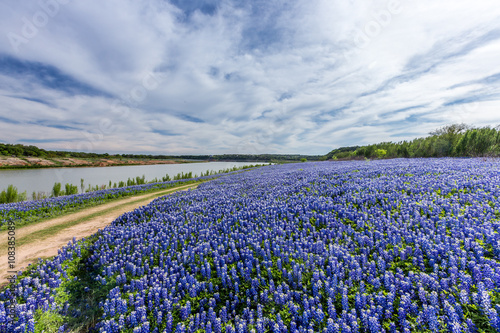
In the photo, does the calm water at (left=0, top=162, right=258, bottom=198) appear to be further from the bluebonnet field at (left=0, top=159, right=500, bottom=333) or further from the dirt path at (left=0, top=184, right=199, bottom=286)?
the bluebonnet field at (left=0, top=159, right=500, bottom=333)

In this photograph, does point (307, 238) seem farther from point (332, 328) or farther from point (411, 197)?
point (411, 197)

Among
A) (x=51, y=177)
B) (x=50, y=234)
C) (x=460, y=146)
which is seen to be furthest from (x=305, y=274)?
(x=51, y=177)

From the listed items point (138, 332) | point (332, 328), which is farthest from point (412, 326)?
point (138, 332)

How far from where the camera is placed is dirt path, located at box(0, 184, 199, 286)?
7.48m

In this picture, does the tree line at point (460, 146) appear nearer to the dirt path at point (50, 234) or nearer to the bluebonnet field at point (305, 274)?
the bluebonnet field at point (305, 274)

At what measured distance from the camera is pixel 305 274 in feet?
13.1

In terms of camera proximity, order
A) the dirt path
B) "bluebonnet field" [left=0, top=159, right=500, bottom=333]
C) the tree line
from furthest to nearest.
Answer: the tree line
the dirt path
"bluebonnet field" [left=0, top=159, right=500, bottom=333]

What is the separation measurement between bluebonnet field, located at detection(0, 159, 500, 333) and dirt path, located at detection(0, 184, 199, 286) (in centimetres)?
206

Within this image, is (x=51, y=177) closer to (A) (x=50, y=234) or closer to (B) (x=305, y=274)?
(A) (x=50, y=234)

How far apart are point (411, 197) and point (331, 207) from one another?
243 centimetres

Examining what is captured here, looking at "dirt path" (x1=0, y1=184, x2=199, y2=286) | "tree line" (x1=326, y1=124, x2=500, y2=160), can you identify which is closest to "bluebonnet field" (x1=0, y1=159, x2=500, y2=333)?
"dirt path" (x1=0, y1=184, x2=199, y2=286)

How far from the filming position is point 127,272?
16.2ft

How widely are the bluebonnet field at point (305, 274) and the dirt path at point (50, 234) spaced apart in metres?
2.06

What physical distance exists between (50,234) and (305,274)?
12.2 meters
